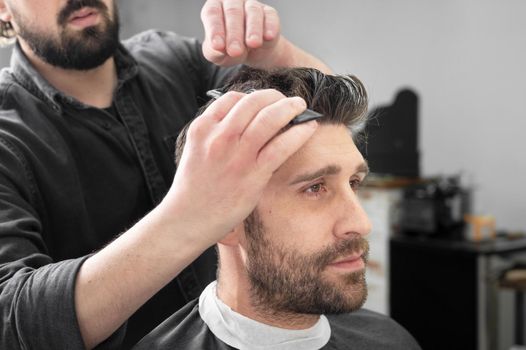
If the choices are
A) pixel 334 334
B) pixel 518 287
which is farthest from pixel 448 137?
pixel 334 334

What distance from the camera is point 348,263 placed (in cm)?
128

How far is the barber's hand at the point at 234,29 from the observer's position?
4.15 ft

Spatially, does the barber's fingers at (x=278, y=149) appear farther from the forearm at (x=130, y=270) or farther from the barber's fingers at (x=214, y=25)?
the barber's fingers at (x=214, y=25)

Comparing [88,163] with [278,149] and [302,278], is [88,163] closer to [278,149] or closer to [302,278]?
[302,278]

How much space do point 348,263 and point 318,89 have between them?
376 millimetres

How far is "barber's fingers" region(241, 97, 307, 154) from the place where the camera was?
0.86 meters

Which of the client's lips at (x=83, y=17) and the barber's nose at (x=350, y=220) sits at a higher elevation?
the client's lips at (x=83, y=17)

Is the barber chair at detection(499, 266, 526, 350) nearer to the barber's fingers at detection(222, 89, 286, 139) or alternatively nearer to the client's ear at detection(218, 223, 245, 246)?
the client's ear at detection(218, 223, 245, 246)

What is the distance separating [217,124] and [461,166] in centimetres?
446

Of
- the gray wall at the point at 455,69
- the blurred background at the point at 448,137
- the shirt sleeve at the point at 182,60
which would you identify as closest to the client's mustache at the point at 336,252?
the shirt sleeve at the point at 182,60

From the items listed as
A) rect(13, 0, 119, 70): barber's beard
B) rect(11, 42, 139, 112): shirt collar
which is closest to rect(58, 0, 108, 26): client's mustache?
rect(13, 0, 119, 70): barber's beard

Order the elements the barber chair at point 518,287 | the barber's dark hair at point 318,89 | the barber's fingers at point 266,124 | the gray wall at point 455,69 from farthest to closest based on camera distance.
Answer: the gray wall at point 455,69, the barber chair at point 518,287, the barber's dark hair at point 318,89, the barber's fingers at point 266,124

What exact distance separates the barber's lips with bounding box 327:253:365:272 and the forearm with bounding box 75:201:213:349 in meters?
0.41

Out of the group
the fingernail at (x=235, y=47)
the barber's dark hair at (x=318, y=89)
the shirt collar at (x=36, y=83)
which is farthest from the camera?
the shirt collar at (x=36, y=83)
